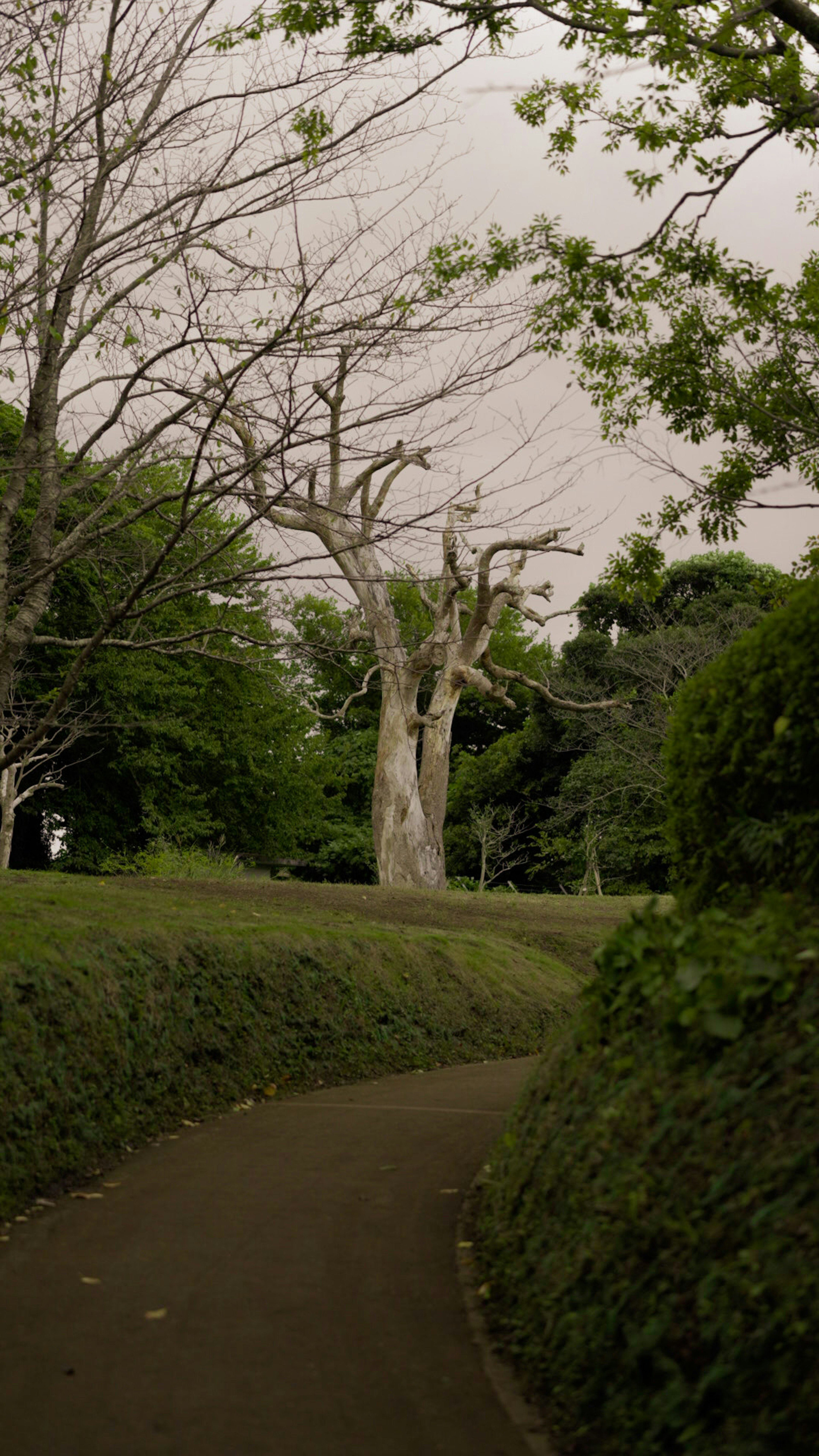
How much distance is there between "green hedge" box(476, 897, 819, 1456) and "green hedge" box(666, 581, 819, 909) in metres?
0.41

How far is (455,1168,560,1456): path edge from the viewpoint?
364 cm

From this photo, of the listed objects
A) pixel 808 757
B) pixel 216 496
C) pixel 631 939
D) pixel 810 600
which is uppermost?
pixel 216 496

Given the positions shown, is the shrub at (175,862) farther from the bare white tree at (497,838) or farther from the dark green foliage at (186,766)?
the bare white tree at (497,838)

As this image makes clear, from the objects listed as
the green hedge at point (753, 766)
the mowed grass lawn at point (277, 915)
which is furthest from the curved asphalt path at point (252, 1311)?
the green hedge at point (753, 766)

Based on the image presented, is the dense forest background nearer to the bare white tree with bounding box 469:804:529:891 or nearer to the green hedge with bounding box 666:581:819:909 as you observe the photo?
the bare white tree with bounding box 469:804:529:891

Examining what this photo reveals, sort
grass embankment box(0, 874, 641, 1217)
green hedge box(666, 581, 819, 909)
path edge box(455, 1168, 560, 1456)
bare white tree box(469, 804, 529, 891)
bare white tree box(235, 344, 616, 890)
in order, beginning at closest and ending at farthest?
path edge box(455, 1168, 560, 1456) < green hedge box(666, 581, 819, 909) < grass embankment box(0, 874, 641, 1217) < bare white tree box(235, 344, 616, 890) < bare white tree box(469, 804, 529, 891)

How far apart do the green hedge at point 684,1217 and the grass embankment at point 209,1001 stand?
274 cm

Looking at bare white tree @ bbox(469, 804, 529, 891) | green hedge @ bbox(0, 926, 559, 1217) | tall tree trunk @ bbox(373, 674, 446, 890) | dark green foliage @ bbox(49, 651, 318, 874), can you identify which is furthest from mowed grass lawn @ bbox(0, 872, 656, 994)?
bare white tree @ bbox(469, 804, 529, 891)

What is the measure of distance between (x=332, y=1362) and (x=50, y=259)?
8181 millimetres

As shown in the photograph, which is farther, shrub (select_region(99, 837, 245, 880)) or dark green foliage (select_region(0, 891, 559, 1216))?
shrub (select_region(99, 837, 245, 880))

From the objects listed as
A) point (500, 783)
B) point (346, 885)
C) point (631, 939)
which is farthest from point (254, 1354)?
point (500, 783)

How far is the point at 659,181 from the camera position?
35.2 ft

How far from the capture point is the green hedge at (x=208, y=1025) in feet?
21.5

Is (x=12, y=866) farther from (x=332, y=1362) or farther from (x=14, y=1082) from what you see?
(x=332, y=1362)
